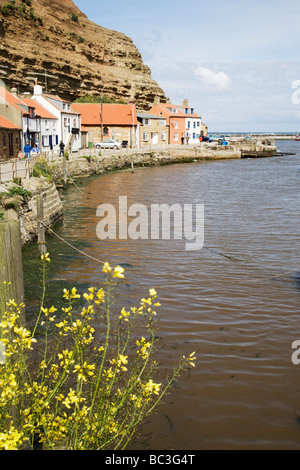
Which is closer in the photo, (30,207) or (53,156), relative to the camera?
(30,207)

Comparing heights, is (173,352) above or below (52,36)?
below

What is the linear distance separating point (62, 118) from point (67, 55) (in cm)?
3801

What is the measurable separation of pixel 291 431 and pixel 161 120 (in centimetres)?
7922

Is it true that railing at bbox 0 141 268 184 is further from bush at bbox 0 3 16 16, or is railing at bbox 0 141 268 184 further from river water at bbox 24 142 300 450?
bush at bbox 0 3 16 16

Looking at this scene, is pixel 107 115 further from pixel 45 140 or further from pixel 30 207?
pixel 30 207

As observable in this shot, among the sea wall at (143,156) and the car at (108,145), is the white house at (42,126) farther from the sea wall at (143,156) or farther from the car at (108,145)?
the car at (108,145)

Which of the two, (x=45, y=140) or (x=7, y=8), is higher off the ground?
(x=7, y=8)

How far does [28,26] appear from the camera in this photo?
79.8 metres

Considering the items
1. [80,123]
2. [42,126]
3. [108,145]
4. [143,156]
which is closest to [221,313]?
[42,126]

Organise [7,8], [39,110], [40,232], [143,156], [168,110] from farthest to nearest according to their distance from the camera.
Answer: [168,110], [7,8], [143,156], [39,110], [40,232]

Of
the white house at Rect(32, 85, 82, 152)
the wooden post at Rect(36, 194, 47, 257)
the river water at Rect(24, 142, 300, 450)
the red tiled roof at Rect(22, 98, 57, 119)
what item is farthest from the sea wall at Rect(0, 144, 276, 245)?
the red tiled roof at Rect(22, 98, 57, 119)

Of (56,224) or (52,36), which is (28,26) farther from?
(56,224)

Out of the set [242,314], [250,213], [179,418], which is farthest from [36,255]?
[250,213]

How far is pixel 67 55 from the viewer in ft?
284
